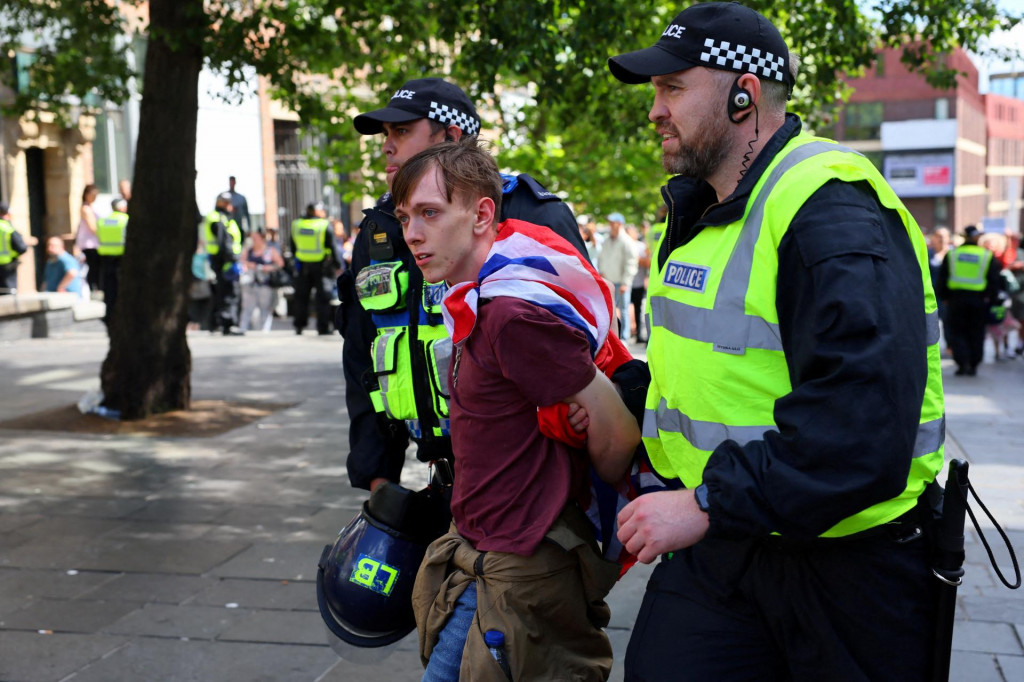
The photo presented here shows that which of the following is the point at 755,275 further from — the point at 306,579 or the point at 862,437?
the point at 306,579

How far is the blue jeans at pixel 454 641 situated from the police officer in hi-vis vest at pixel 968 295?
39.4 feet

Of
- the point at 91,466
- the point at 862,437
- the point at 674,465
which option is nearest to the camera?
the point at 862,437

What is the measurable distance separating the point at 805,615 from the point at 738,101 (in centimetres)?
98

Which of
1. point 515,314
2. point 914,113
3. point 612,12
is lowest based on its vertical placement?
point 515,314

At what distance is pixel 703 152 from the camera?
2.33 metres

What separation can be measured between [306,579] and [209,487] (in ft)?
6.38

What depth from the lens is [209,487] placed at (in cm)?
689

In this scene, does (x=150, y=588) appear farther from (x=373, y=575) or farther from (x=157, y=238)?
(x=157, y=238)

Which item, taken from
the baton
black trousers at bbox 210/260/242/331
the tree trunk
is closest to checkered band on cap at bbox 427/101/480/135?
the baton

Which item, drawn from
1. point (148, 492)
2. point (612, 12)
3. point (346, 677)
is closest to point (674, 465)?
point (346, 677)

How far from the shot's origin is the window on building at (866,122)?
80312mm

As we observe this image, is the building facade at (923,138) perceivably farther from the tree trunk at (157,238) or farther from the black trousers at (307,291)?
the tree trunk at (157,238)

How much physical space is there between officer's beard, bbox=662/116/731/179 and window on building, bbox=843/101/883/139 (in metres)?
81.8

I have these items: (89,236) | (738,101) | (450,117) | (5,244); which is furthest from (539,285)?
(89,236)
